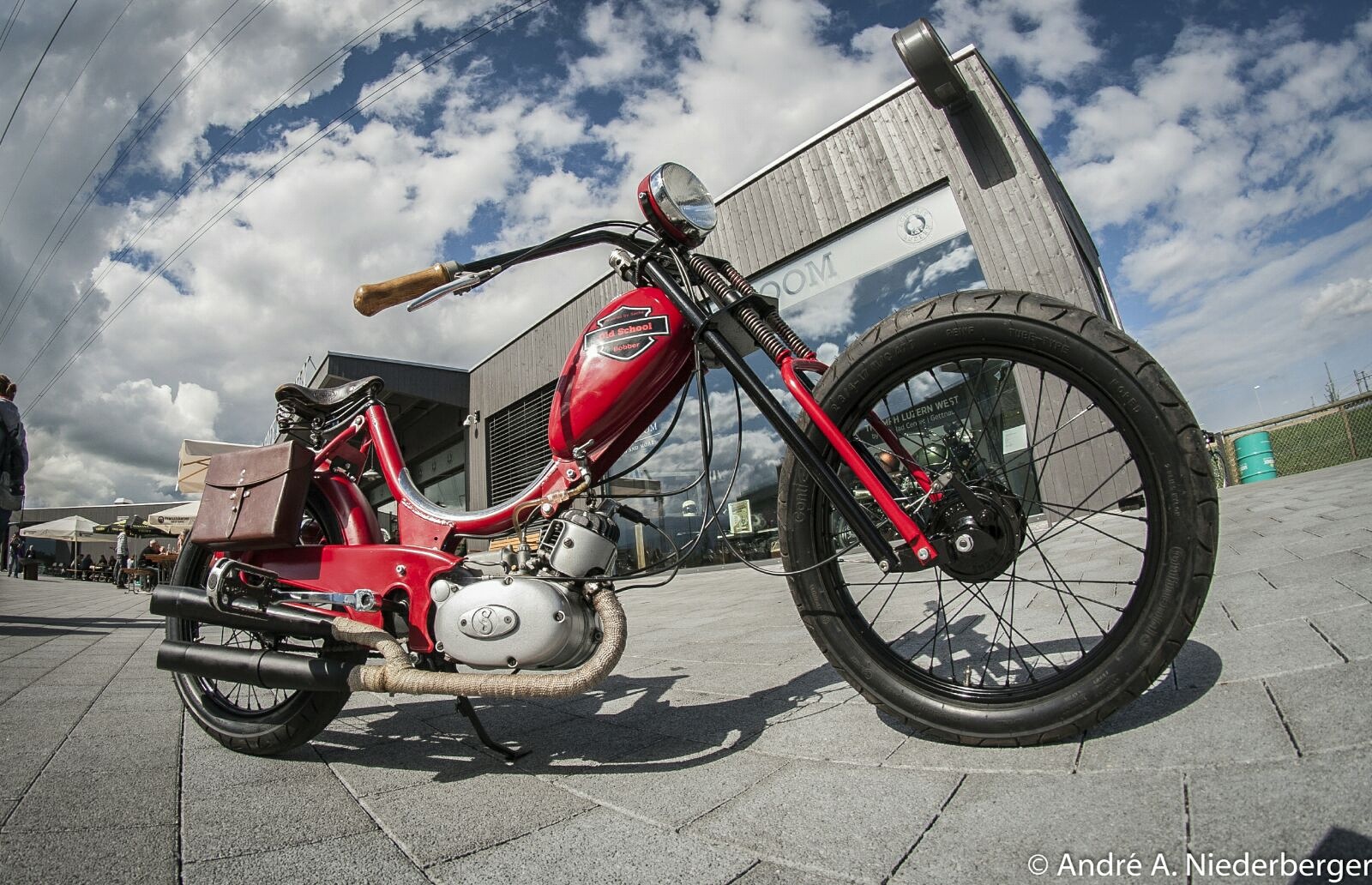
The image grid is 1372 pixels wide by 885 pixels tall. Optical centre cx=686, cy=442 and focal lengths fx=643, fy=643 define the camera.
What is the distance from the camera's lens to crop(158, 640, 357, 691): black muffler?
163 cm

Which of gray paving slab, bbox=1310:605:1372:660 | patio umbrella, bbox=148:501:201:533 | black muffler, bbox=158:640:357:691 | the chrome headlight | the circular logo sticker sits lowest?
gray paving slab, bbox=1310:605:1372:660

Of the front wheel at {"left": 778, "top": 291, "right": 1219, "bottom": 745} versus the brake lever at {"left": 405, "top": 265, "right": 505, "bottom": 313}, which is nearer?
the front wheel at {"left": 778, "top": 291, "right": 1219, "bottom": 745}

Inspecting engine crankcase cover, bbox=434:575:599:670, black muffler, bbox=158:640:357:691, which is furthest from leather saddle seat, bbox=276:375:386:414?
engine crankcase cover, bbox=434:575:599:670

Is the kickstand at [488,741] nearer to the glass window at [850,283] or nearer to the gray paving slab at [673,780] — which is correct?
the gray paving slab at [673,780]

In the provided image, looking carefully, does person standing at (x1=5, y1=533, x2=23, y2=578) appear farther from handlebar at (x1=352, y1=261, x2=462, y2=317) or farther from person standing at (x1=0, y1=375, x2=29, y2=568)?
handlebar at (x1=352, y1=261, x2=462, y2=317)

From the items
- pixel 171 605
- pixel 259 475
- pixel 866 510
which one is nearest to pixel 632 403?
pixel 866 510

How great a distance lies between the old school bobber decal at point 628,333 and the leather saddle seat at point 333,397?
91cm

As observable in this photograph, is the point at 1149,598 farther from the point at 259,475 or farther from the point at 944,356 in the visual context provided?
the point at 259,475

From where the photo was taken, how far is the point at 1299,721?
1075 mm

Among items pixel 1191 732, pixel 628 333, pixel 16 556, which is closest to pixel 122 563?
pixel 16 556

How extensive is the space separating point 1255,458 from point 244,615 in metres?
13.6

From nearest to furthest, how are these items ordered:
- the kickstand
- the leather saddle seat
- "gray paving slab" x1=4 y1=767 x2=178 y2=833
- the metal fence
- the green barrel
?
"gray paving slab" x1=4 y1=767 x2=178 y2=833, the kickstand, the leather saddle seat, the green barrel, the metal fence

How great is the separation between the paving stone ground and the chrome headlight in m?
1.37

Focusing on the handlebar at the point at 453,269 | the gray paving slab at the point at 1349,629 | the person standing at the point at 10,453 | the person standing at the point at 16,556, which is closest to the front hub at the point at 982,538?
the gray paving slab at the point at 1349,629
